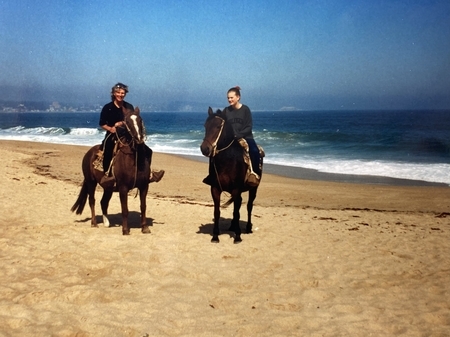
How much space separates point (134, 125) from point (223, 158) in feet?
5.33

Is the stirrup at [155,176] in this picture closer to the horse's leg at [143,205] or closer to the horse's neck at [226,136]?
the horse's leg at [143,205]

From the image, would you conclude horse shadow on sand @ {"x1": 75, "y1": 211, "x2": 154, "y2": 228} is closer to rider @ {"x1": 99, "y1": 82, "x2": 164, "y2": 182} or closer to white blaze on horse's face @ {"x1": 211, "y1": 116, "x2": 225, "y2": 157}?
rider @ {"x1": 99, "y1": 82, "x2": 164, "y2": 182}

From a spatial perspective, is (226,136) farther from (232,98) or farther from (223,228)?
(223,228)

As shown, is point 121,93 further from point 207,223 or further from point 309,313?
point 309,313

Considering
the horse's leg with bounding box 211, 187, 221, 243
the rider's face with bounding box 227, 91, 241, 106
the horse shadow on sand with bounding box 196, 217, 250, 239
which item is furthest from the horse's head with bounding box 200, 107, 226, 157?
the horse shadow on sand with bounding box 196, 217, 250, 239

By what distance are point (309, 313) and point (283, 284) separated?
91 centimetres

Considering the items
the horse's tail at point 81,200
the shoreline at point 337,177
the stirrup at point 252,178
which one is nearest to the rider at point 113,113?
the horse's tail at point 81,200

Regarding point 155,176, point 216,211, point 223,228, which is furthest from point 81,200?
point 216,211

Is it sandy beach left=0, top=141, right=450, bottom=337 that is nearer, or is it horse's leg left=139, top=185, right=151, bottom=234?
sandy beach left=0, top=141, right=450, bottom=337

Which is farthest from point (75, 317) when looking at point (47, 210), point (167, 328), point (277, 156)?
point (277, 156)

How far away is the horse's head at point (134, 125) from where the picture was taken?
298 inches

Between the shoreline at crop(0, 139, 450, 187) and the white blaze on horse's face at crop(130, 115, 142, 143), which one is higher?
the white blaze on horse's face at crop(130, 115, 142, 143)

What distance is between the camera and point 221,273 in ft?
20.3

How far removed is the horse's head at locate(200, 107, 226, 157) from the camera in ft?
23.4
